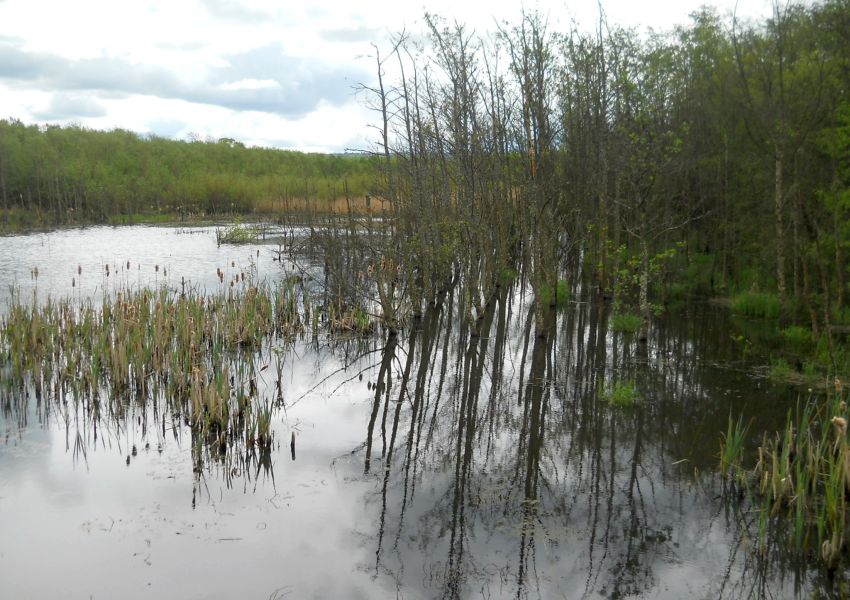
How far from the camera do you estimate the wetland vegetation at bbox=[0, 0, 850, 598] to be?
527cm

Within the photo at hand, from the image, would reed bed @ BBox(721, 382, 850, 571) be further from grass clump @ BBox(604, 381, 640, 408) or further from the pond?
grass clump @ BBox(604, 381, 640, 408)

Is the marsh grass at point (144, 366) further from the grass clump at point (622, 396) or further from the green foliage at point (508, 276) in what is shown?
the green foliage at point (508, 276)

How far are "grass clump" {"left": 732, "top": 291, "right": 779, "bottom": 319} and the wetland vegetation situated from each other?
76 millimetres

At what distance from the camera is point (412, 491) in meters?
6.25

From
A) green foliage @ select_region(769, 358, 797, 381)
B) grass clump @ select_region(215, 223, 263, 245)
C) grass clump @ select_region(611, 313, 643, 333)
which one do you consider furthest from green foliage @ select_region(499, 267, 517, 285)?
grass clump @ select_region(215, 223, 263, 245)

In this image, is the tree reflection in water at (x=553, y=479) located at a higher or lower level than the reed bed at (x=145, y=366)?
lower

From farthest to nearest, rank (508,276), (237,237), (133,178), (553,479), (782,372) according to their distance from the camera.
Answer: (133,178) < (237,237) < (508,276) < (782,372) < (553,479)

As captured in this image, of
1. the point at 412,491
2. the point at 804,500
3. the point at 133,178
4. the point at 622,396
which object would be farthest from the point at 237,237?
the point at 133,178

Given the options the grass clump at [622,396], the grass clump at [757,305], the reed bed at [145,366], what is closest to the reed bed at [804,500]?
the grass clump at [622,396]

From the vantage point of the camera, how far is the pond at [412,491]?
191 inches

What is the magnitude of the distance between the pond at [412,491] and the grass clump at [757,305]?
4.93 m

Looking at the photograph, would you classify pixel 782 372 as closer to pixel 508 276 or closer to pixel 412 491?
pixel 412 491

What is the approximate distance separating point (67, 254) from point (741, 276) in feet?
72.1

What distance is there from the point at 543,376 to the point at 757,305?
749 cm
